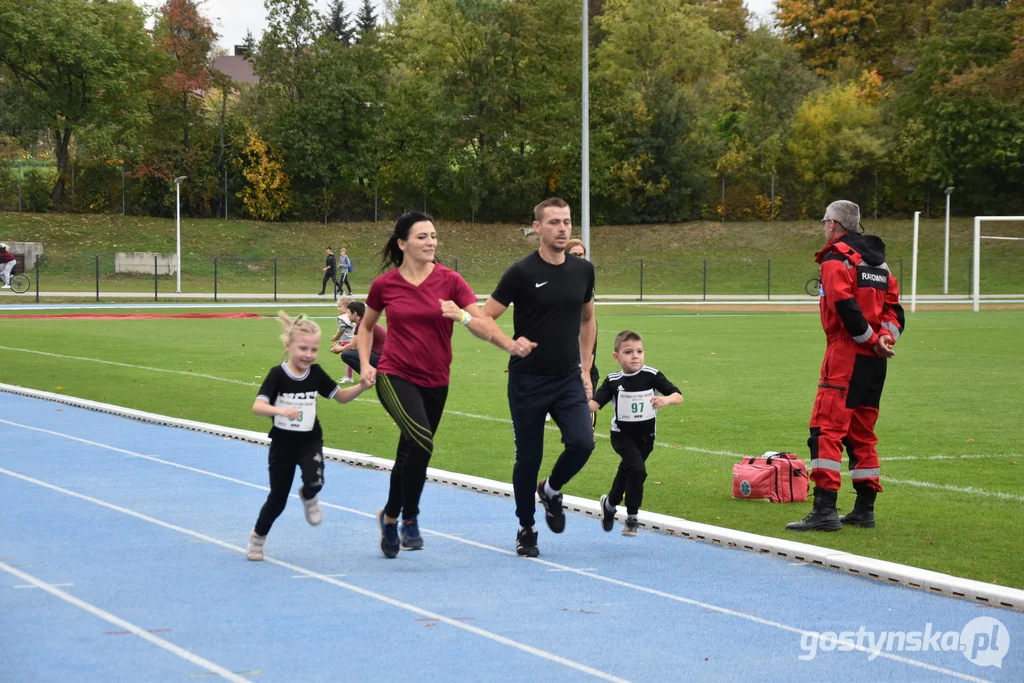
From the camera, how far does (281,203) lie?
2908 inches

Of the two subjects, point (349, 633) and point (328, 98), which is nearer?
point (349, 633)

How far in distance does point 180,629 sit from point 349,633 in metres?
0.78

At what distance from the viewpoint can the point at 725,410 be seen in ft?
51.9

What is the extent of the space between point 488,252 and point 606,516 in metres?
59.9

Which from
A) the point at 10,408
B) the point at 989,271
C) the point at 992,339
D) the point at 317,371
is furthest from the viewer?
the point at 989,271

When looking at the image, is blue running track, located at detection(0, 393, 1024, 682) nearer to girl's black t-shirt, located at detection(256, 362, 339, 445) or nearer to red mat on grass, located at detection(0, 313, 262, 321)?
girl's black t-shirt, located at detection(256, 362, 339, 445)

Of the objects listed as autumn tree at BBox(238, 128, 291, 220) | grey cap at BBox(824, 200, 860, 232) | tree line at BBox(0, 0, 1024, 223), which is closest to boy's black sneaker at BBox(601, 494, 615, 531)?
grey cap at BBox(824, 200, 860, 232)

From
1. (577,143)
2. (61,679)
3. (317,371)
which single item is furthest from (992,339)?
(577,143)

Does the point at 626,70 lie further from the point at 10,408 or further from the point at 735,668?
the point at 735,668

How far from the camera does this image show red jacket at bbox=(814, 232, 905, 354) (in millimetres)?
8391

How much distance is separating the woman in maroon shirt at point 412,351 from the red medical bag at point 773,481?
2.99 meters

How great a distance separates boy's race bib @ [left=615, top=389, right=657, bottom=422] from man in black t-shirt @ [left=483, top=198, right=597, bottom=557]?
0.58 meters

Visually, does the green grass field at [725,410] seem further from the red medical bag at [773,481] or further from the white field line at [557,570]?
the white field line at [557,570]

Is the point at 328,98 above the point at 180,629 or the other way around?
above
